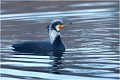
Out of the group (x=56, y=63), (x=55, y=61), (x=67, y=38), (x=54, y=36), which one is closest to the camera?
(x=56, y=63)

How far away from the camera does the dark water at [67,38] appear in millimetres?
12430

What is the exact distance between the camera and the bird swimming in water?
1526 centimetres

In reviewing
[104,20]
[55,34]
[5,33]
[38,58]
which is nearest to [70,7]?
[104,20]

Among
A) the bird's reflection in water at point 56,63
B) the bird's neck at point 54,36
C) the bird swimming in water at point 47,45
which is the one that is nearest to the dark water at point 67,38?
the bird's reflection in water at point 56,63

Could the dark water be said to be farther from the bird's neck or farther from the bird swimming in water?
the bird's neck

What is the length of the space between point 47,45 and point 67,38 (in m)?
1.62


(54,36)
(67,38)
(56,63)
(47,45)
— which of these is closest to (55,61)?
(56,63)

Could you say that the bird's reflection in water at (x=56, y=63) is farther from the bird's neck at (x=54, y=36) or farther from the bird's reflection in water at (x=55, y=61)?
the bird's neck at (x=54, y=36)

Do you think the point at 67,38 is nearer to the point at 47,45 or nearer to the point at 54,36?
the point at 54,36

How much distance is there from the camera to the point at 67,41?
16453 millimetres

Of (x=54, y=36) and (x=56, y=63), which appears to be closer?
(x=56, y=63)

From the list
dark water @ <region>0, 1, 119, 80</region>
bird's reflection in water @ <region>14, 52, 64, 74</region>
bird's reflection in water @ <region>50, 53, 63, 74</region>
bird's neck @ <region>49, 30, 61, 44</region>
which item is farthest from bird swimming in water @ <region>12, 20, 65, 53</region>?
bird's reflection in water @ <region>50, 53, 63, 74</region>

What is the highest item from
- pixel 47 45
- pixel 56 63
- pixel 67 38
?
pixel 67 38

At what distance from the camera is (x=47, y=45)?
15383 mm
